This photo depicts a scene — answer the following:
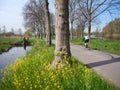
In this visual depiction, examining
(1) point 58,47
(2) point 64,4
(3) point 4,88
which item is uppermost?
(2) point 64,4

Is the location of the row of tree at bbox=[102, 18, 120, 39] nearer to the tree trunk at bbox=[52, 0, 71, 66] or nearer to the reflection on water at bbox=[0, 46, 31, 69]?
the reflection on water at bbox=[0, 46, 31, 69]

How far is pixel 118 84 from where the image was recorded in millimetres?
7594

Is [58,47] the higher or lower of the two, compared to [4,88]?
higher

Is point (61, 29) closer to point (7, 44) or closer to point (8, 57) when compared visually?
point (8, 57)

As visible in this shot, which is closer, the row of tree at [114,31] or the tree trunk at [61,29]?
the tree trunk at [61,29]

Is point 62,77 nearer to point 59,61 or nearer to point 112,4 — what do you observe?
point 59,61

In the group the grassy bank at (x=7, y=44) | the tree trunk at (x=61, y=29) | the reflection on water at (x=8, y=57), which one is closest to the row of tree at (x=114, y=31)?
the grassy bank at (x=7, y=44)

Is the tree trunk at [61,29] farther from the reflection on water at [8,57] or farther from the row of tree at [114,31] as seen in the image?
the row of tree at [114,31]

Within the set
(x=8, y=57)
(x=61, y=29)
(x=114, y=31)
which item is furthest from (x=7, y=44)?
(x=61, y=29)

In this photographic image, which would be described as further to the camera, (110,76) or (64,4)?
(64,4)

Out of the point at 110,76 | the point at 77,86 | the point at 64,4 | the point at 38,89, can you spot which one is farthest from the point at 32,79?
the point at 64,4

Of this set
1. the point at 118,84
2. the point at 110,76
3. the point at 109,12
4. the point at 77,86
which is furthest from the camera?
the point at 109,12

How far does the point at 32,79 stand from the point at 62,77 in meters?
1.03

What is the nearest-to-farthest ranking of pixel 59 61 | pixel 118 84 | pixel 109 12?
pixel 118 84 < pixel 59 61 < pixel 109 12
